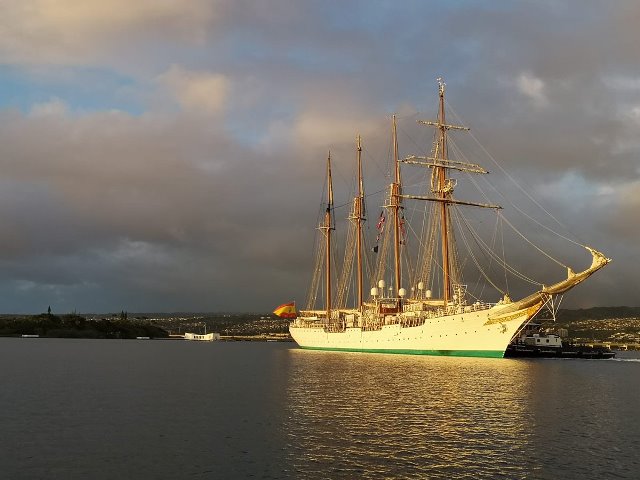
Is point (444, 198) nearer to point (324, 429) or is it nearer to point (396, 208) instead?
point (396, 208)

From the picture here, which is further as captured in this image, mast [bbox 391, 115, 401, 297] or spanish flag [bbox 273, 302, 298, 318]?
spanish flag [bbox 273, 302, 298, 318]

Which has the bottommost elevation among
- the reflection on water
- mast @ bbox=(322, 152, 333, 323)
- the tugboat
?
the tugboat

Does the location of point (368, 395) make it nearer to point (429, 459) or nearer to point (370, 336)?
point (429, 459)

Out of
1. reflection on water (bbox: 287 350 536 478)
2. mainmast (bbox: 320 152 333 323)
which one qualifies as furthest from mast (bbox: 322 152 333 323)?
reflection on water (bbox: 287 350 536 478)

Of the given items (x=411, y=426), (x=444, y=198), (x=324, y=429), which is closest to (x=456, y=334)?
(x=444, y=198)

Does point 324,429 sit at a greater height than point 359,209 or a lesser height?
lesser

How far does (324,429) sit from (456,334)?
6006 cm

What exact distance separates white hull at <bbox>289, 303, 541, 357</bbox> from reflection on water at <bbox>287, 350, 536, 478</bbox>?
76.5 feet

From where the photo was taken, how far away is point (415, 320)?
10125 centimetres

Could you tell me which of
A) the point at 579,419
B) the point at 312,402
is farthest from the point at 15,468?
the point at 579,419

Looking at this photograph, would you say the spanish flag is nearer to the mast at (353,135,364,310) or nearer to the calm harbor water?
the mast at (353,135,364,310)

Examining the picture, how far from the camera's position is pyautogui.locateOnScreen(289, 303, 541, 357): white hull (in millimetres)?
86688

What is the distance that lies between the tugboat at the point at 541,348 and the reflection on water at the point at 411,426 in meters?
47.7

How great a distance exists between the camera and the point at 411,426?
35.7 m
